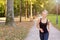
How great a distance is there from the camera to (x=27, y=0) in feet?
135

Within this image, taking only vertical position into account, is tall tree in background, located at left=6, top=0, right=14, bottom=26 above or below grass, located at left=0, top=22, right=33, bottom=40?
above

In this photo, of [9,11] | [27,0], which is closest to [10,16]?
[9,11]

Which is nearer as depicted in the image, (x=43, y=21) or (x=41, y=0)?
(x=43, y=21)

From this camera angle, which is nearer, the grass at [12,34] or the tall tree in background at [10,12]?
the grass at [12,34]

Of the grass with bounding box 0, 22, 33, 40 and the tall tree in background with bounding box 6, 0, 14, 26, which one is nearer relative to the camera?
the grass with bounding box 0, 22, 33, 40

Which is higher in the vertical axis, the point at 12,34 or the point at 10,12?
the point at 10,12

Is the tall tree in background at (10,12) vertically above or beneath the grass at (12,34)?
above

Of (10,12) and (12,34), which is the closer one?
(12,34)

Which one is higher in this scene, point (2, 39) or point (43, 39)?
point (43, 39)

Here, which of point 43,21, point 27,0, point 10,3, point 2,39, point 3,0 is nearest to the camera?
point 43,21

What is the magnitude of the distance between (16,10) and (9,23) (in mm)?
37565

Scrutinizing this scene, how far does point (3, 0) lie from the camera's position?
50.2 m

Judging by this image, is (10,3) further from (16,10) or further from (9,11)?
(16,10)

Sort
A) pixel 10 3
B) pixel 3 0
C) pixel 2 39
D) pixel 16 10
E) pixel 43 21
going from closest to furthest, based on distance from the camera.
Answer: pixel 43 21 < pixel 2 39 < pixel 10 3 < pixel 3 0 < pixel 16 10
